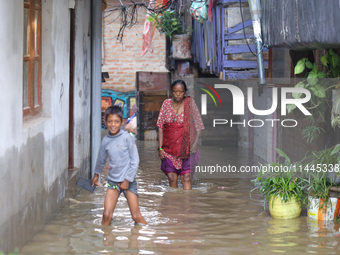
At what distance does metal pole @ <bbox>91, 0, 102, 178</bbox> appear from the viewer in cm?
763

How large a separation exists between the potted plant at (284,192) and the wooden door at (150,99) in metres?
9.55

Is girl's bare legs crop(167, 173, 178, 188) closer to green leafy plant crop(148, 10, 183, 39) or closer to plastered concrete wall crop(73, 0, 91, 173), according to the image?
plastered concrete wall crop(73, 0, 91, 173)

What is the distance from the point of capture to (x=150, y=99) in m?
14.7

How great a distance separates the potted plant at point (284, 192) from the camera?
4.96m

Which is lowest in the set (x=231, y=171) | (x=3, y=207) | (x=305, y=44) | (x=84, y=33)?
(x=231, y=171)

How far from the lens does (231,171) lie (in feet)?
29.0

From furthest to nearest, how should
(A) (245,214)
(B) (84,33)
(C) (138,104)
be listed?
(C) (138,104) → (B) (84,33) → (A) (245,214)

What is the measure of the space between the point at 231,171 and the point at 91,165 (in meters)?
2.72

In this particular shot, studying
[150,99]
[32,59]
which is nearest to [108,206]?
[32,59]

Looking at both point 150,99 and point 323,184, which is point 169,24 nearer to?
point 150,99

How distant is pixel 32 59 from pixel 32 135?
92cm

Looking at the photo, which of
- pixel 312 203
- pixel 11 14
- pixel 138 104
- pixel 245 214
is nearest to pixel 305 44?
pixel 312 203

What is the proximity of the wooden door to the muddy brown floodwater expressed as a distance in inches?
305

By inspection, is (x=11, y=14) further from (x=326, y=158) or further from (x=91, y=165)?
(x=91, y=165)
